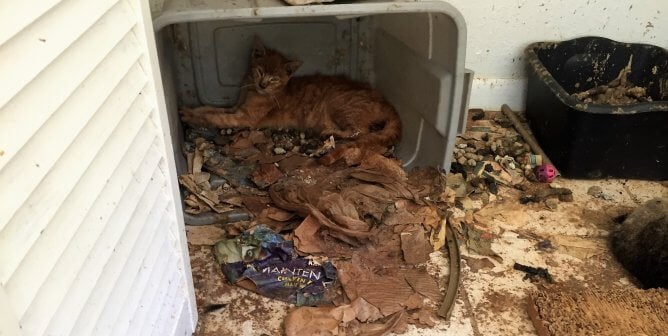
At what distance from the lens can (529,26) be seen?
8.64ft

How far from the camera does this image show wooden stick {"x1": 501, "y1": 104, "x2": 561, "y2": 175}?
240 centimetres

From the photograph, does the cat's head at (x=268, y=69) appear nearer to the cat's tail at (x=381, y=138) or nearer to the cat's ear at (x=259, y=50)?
the cat's ear at (x=259, y=50)

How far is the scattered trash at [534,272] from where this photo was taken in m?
1.76

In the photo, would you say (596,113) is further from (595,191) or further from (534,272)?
(534,272)

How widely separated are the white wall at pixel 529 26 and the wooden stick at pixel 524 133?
115mm

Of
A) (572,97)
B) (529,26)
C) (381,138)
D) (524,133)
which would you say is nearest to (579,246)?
(572,97)

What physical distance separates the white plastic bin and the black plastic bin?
550 mm

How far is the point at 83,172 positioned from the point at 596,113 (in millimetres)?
1903

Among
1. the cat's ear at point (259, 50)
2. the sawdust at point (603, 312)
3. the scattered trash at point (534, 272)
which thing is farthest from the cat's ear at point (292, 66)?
the sawdust at point (603, 312)

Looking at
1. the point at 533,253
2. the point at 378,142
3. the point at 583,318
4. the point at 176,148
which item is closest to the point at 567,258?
the point at 533,253

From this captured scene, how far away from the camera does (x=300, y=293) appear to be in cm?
163

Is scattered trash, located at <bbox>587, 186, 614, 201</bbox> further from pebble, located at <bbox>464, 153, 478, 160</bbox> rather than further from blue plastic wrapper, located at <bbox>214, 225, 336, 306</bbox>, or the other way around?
blue plastic wrapper, located at <bbox>214, 225, 336, 306</bbox>

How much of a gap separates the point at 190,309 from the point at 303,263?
15.3 inches

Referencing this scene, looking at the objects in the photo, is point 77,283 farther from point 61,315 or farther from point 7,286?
point 7,286
